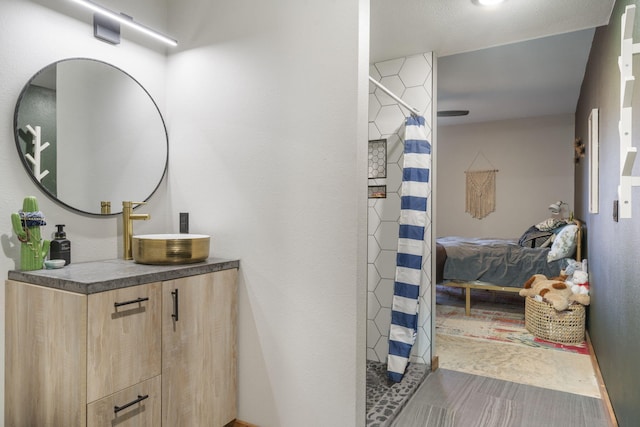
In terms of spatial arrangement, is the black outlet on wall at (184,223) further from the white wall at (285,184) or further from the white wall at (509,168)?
the white wall at (509,168)

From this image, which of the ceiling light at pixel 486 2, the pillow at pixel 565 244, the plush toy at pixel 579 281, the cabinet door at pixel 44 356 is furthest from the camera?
the pillow at pixel 565 244

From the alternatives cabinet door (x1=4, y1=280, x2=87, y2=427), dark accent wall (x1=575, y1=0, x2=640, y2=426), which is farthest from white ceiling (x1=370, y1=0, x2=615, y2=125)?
cabinet door (x1=4, y1=280, x2=87, y2=427)

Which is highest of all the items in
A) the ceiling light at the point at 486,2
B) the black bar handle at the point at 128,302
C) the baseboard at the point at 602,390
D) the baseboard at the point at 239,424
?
the ceiling light at the point at 486,2

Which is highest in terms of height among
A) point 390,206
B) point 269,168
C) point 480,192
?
point 480,192

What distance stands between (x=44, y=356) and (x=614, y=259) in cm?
274

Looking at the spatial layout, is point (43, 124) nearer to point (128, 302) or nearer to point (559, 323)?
point (128, 302)

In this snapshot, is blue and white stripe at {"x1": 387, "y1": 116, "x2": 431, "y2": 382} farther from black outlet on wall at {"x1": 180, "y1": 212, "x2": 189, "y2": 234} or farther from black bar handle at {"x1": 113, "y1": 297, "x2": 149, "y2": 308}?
black bar handle at {"x1": 113, "y1": 297, "x2": 149, "y2": 308}

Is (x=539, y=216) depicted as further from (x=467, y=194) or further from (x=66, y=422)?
(x=66, y=422)

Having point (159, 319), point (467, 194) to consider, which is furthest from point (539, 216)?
point (159, 319)

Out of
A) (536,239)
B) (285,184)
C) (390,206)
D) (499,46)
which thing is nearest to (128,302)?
(285,184)

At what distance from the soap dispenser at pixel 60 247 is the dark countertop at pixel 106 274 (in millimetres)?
45

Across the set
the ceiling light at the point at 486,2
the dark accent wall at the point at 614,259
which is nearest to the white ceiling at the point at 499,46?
the ceiling light at the point at 486,2

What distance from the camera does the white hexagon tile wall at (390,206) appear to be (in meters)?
2.86

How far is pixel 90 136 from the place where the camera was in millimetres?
1897
